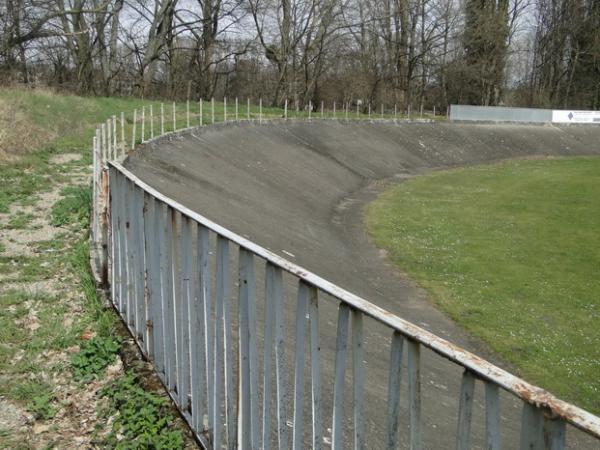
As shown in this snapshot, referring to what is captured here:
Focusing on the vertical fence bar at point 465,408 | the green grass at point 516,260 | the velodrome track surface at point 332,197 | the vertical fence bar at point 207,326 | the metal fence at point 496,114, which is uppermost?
the metal fence at point 496,114

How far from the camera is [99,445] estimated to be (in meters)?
3.58

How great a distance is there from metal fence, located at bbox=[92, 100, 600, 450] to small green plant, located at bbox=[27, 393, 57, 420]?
72 cm

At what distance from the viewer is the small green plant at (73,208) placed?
29.4 feet

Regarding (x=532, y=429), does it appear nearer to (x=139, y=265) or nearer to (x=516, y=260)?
(x=139, y=265)

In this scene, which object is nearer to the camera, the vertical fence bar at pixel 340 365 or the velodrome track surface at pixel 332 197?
the vertical fence bar at pixel 340 365

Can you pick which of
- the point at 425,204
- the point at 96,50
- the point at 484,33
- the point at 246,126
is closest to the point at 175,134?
the point at 246,126

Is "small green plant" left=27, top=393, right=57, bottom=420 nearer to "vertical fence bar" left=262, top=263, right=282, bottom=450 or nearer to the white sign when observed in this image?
"vertical fence bar" left=262, top=263, right=282, bottom=450

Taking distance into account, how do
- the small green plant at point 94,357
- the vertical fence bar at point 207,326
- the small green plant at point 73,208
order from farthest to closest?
→ 1. the small green plant at point 73,208
2. the small green plant at point 94,357
3. the vertical fence bar at point 207,326

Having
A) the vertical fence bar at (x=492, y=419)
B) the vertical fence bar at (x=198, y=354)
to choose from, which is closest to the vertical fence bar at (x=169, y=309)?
the vertical fence bar at (x=198, y=354)

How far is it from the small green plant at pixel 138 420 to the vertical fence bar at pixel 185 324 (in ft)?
0.58

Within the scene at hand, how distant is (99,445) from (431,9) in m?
58.6

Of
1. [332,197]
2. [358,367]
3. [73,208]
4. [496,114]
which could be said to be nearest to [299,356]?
[358,367]

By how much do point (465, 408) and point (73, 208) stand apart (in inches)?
359

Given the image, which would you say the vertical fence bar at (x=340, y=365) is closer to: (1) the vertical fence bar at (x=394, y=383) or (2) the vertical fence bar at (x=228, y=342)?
(1) the vertical fence bar at (x=394, y=383)
